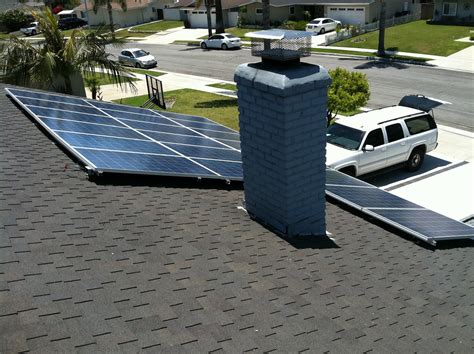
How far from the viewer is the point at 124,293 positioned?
4684 mm

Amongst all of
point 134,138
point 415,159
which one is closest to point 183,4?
point 415,159

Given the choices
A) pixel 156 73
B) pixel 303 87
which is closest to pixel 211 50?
pixel 156 73

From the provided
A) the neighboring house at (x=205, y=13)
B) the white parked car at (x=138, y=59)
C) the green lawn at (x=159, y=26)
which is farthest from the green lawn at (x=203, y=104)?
the green lawn at (x=159, y=26)

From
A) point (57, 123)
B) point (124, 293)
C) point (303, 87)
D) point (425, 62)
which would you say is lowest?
point (425, 62)

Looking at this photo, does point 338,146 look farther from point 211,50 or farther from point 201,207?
point 211,50

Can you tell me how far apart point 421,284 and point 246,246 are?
2459mm

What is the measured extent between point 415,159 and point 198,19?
164 feet

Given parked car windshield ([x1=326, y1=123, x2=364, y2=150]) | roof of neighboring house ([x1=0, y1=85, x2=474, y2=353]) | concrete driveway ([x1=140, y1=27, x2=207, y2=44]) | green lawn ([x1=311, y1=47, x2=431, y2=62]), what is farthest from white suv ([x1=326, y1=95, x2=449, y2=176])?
concrete driveway ([x1=140, y1=27, x2=207, y2=44])

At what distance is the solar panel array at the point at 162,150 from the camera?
324 inches

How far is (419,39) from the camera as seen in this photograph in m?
41.7

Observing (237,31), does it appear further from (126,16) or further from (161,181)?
(161,181)

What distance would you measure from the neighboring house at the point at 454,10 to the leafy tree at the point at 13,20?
59.4m

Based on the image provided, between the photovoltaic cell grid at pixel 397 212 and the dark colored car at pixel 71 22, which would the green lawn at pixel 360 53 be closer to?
the photovoltaic cell grid at pixel 397 212

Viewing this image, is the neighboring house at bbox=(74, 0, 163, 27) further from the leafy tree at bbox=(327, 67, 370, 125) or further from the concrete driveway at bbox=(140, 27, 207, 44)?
the leafy tree at bbox=(327, 67, 370, 125)
